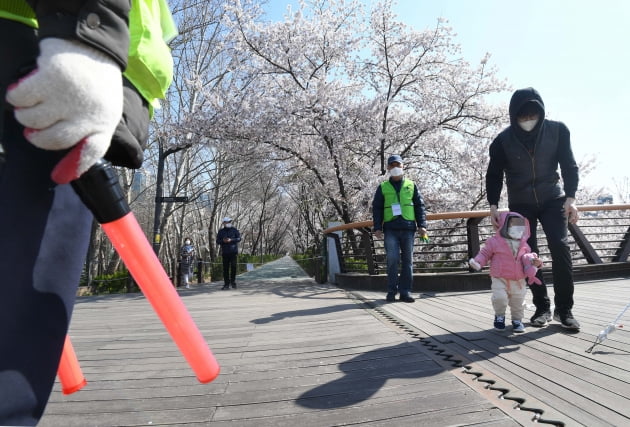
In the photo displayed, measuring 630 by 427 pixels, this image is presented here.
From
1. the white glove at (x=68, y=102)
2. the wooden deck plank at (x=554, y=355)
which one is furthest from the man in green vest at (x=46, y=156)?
the wooden deck plank at (x=554, y=355)

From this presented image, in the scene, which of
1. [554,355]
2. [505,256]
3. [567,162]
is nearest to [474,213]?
[567,162]

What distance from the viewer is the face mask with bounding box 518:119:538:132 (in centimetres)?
303

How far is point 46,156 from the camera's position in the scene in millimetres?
796

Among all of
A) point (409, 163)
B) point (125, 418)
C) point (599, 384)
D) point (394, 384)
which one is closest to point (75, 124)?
point (125, 418)

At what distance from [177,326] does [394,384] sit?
1261mm

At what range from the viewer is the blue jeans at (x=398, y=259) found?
467 centimetres

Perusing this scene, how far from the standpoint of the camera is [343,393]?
1679 mm

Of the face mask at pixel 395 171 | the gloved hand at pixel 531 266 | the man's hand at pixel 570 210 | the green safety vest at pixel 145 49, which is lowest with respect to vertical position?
the gloved hand at pixel 531 266

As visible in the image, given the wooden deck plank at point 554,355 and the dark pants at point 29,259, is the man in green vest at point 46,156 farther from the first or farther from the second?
the wooden deck plank at point 554,355

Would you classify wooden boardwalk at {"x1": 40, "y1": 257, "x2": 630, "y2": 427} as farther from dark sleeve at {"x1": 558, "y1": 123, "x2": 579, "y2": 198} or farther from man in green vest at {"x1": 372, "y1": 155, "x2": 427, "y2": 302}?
man in green vest at {"x1": 372, "y1": 155, "x2": 427, "y2": 302}

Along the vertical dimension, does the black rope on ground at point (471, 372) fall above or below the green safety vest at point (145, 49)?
below

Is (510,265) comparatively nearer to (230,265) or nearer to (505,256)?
(505,256)

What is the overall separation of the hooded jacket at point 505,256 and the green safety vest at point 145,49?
276 centimetres

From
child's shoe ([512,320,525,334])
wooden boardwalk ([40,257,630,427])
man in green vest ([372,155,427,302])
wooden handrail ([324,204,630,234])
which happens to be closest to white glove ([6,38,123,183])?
wooden boardwalk ([40,257,630,427])
